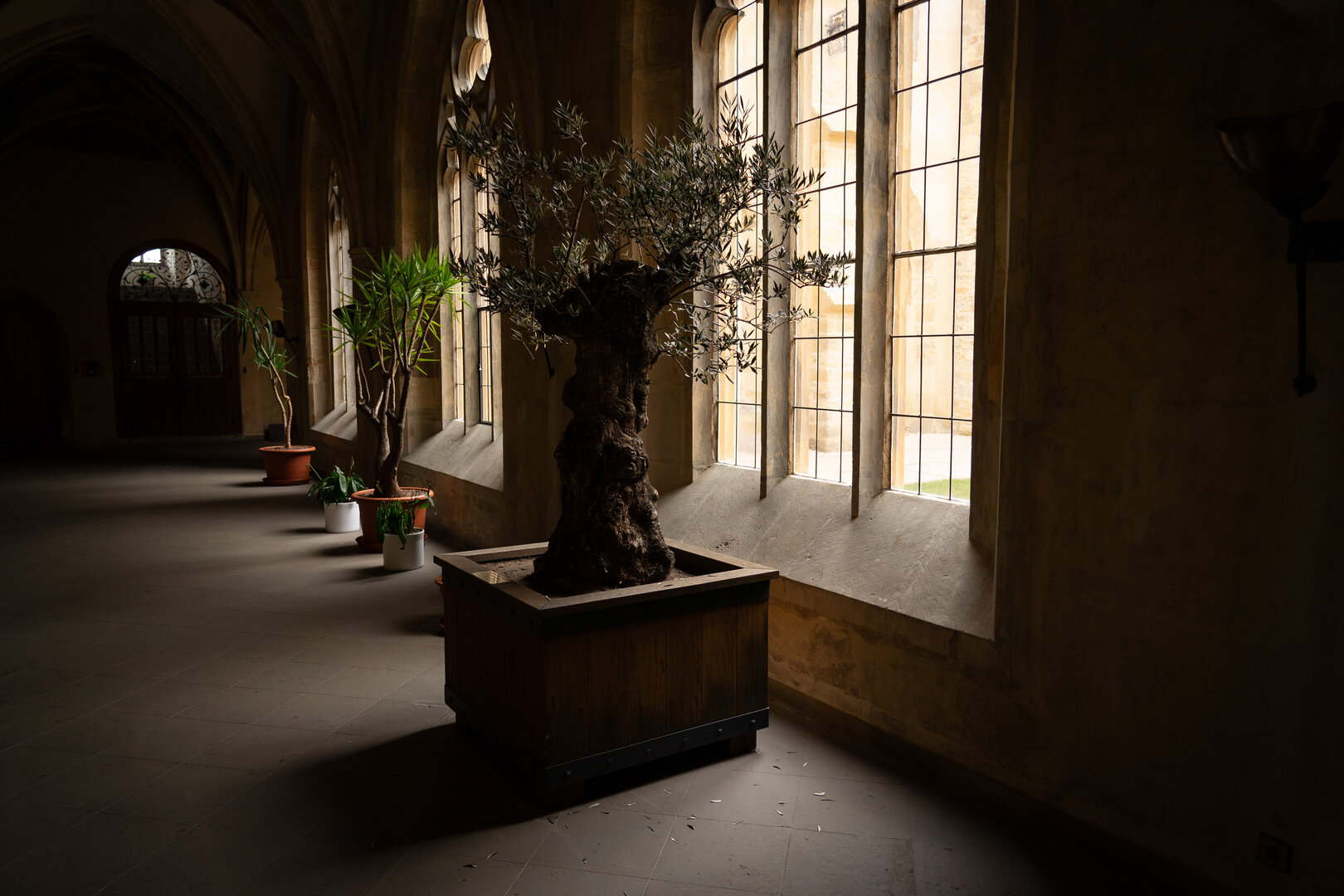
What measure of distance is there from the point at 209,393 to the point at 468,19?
12900 millimetres

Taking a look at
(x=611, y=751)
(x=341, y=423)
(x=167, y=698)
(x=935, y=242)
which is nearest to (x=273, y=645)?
(x=167, y=698)

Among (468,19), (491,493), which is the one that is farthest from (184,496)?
(468,19)

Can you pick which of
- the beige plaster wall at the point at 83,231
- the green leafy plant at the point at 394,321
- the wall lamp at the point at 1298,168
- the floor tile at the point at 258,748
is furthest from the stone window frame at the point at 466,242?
the beige plaster wall at the point at 83,231

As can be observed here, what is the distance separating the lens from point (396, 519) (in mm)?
6238

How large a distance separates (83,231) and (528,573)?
16641mm

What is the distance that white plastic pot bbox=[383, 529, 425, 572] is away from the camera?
6.27 metres

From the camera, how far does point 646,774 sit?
10.4 ft

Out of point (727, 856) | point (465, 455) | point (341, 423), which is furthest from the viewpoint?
Result: point (341, 423)

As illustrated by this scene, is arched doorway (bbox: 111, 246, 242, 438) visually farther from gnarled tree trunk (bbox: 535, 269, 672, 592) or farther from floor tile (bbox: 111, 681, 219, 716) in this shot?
gnarled tree trunk (bbox: 535, 269, 672, 592)

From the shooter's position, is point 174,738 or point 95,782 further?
point 174,738

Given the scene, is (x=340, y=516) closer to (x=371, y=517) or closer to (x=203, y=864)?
(x=371, y=517)

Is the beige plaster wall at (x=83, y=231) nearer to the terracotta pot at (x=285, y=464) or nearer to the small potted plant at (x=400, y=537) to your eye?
the terracotta pot at (x=285, y=464)

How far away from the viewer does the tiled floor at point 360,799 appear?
255 cm

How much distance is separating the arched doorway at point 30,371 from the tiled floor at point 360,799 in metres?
13.4
